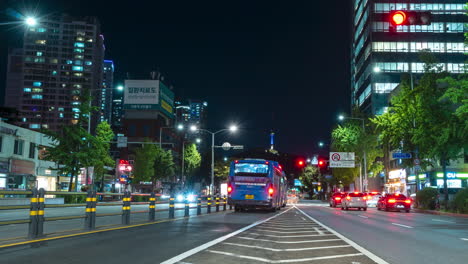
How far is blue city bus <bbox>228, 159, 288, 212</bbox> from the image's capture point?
2880 cm

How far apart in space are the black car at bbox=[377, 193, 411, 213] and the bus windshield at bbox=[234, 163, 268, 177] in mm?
13836

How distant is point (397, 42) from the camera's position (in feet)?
285

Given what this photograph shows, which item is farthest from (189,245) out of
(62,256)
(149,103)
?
(149,103)

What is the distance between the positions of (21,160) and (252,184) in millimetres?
33129

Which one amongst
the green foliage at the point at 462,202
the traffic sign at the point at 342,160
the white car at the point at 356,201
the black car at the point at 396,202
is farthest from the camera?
the traffic sign at the point at 342,160

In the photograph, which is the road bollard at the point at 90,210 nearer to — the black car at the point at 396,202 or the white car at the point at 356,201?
the black car at the point at 396,202

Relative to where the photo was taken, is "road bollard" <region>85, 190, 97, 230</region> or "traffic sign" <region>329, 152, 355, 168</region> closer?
"road bollard" <region>85, 190, 97, 230</region>

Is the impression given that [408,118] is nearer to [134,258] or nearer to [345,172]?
[345,172]

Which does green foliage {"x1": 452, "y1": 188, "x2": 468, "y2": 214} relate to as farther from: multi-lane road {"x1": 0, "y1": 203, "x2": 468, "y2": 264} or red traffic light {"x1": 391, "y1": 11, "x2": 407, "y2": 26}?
red traffic light {"x1": 391, "y1": 11, "x2": 407, "y2": 26}

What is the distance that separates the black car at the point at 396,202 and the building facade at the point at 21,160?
1244 inches

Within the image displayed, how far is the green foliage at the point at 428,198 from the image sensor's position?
3909 centimetres

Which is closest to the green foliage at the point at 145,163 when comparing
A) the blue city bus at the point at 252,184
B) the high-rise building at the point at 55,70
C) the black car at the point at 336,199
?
the black car at the point at 336,199

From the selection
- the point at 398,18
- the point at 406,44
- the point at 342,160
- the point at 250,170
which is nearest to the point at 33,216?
the point at 398,18

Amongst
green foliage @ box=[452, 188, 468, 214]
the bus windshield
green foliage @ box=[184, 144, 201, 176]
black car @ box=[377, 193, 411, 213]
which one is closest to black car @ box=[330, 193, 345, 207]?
black car @ box=[377, 193, 411, 213]
